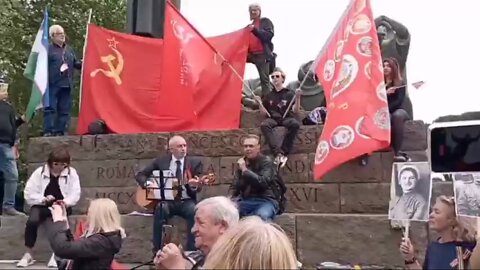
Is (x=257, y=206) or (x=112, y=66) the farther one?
(x=112, y=66)

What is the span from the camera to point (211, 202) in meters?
3.75

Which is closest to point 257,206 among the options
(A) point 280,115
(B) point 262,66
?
(A) point 280,115

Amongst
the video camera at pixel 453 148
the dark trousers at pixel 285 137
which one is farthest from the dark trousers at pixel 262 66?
the video camera at pixel 453 148

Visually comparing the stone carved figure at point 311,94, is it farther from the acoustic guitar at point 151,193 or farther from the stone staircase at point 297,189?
the acoustic guitar at point 151,193

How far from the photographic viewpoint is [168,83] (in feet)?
32.8

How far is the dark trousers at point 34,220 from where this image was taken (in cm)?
832

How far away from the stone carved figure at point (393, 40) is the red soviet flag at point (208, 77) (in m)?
2.09

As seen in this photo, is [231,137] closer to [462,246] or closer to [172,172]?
[172,172]

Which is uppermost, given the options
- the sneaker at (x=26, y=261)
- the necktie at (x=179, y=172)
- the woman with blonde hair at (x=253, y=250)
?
the necktie at (x=179, y=172)

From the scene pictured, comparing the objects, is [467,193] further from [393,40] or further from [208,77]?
[393,40]

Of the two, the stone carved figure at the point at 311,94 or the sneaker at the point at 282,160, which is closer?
the sneaker at the point at 282,160

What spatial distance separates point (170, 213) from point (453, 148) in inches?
171

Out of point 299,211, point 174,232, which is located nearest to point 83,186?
point 299,211

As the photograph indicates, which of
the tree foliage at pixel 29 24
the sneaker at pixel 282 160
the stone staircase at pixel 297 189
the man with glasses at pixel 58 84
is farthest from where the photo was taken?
the tree foliage at pixel 29 24
